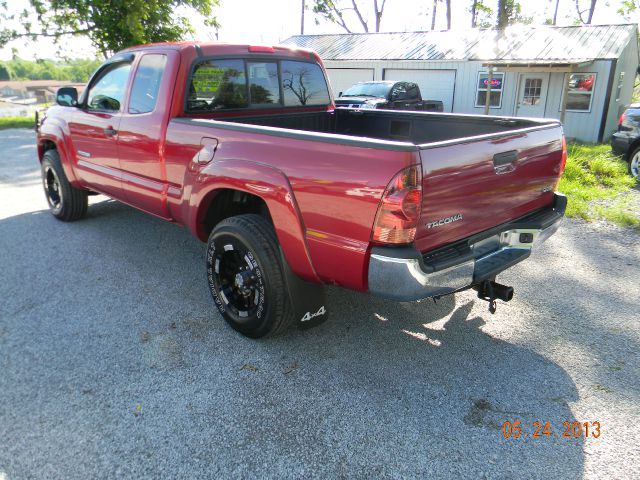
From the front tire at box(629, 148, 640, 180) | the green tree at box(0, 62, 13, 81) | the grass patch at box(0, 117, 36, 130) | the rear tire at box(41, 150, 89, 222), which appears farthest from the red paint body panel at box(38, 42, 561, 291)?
the green tree at box(0, 62, 13, 81)

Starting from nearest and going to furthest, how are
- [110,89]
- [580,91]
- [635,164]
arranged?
1. [110,89]
2. [635,164]
3. [580,91]

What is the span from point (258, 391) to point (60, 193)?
167 inches

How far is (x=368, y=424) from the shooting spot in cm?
262

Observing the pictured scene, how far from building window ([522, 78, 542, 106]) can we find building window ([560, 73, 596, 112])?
1215 millimetres

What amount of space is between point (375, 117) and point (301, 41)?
22819 mm

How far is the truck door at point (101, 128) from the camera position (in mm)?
4523

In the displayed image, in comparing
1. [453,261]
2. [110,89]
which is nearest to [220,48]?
[110,89]

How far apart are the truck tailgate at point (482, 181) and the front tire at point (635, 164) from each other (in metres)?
6.02

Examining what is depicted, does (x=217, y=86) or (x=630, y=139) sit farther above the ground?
(x=217, y=86)

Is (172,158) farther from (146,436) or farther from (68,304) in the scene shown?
(146,436)

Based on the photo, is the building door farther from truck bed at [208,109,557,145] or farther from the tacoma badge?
the tacoma badge

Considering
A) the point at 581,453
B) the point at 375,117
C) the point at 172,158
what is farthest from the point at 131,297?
the point at 581,453

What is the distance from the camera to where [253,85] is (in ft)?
14.3
